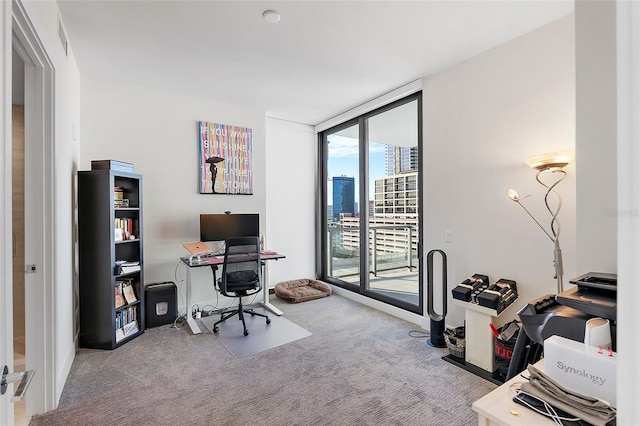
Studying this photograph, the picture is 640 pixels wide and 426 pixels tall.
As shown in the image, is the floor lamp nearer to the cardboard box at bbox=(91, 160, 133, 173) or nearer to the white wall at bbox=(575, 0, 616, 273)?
the white wall at bbox=(575, 0, 616, 273)

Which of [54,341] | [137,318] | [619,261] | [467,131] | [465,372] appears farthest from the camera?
[137,318]

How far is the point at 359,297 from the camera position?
4.48 m

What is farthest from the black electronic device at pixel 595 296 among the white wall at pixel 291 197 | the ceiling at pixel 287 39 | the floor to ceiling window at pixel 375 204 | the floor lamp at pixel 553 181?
the white wall at pixel 291 197

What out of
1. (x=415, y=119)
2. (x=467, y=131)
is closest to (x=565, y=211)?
(x=467, y=131)

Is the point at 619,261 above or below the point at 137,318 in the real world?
above

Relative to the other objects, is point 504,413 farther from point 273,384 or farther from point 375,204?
point 375,204

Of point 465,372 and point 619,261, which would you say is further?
point 465,372

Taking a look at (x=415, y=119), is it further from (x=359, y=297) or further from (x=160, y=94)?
(x=160, y=94)

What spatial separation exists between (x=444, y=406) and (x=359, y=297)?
2.39 m

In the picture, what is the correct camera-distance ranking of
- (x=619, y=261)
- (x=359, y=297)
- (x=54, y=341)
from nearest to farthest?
(x=619, y=261) → (x=54, y=341) → (x=359, y=297)

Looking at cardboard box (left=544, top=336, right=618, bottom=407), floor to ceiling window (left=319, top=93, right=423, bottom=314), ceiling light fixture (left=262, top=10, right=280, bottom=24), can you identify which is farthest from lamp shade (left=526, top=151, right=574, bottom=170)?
ceiling light fixture (left=262, top=10, right=280, bottom=24)

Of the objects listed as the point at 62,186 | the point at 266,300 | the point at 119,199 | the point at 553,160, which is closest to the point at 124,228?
the point at 119,199

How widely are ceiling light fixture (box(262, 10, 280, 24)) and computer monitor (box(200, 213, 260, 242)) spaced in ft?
7.54

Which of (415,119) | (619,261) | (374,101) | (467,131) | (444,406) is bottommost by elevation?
(444,406)
